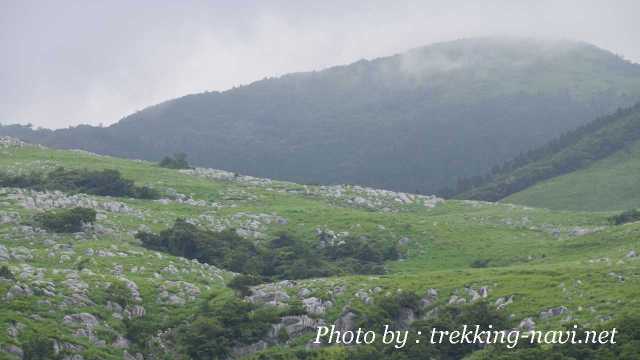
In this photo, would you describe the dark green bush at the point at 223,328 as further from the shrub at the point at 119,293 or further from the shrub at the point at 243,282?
the shrub at the point at 243,282

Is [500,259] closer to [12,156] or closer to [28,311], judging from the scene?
[28,311]

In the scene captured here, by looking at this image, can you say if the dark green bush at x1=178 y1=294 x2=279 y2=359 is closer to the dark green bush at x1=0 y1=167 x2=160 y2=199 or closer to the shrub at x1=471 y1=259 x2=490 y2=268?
the shrub at x1=471 y1=259 x2=490 y2=268

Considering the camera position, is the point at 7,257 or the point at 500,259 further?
the point at 500,259

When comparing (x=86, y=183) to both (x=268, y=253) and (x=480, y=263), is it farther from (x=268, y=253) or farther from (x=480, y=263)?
(x=480, y=263)

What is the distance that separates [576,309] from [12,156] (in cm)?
9426

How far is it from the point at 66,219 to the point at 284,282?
21.4 metres

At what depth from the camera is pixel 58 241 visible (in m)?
85.4

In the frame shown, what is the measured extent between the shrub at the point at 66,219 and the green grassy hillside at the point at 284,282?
101cm

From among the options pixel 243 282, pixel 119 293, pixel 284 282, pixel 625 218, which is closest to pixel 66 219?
pixel 243 282

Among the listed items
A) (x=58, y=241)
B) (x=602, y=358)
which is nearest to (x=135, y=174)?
(x=58, y=241)

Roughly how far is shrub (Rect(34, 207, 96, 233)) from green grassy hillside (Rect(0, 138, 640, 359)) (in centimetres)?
101

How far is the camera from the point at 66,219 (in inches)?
3482

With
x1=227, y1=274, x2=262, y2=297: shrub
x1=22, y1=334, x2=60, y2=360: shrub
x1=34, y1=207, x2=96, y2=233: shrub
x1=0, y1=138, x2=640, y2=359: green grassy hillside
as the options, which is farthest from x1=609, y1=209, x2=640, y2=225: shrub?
x1=22, y1=334, x2=60, y2=360: shrub

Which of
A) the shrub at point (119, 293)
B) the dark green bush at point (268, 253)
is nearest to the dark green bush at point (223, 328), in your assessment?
the shrub at point (119, 293)
